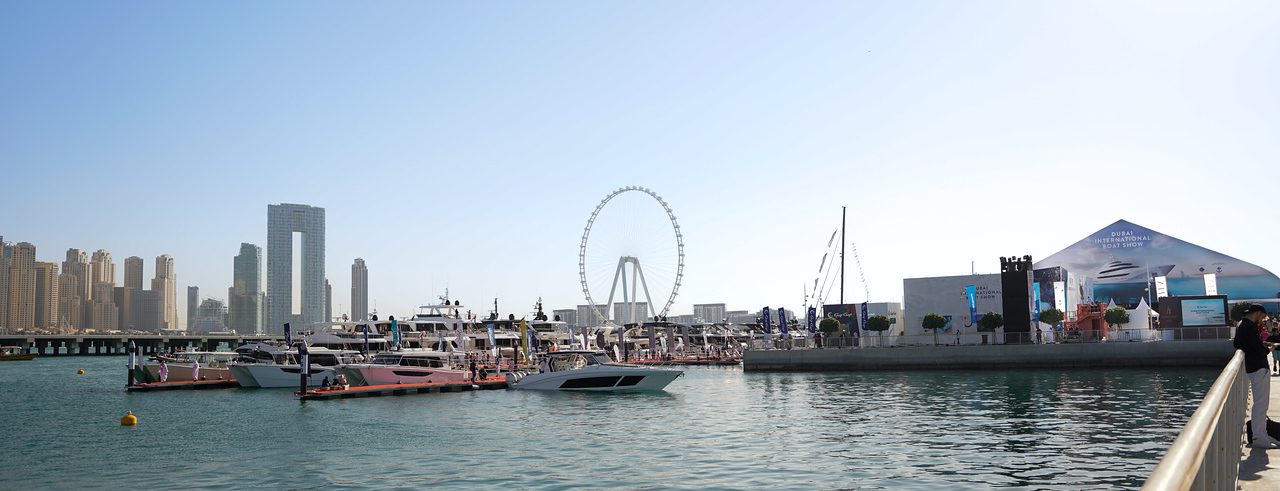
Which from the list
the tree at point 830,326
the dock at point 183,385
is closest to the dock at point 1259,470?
the dock at point 183,385

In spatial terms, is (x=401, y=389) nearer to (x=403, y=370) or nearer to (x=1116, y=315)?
(x=403, y=370)

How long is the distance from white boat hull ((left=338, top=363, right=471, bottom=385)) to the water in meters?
6.36

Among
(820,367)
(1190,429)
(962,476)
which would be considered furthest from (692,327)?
(1190,429)

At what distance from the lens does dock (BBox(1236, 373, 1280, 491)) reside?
33.9 feet

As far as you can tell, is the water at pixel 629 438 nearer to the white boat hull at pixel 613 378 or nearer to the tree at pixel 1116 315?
the white boat hull at pixel 613 378

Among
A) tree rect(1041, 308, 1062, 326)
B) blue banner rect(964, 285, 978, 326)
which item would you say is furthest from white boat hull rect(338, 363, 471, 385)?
tree rect(1041, 308, 1062, 326)

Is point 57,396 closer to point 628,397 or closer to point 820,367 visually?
point 628,397

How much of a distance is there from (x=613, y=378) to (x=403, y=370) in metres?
16.0

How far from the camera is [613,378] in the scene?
6469 cm

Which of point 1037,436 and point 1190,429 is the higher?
point 1190,429

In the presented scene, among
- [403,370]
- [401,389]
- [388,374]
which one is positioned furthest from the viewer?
[403,370]

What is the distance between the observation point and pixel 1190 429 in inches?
178

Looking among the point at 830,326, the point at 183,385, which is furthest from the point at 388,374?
the point at 830,326

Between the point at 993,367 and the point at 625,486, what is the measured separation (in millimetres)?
61729
